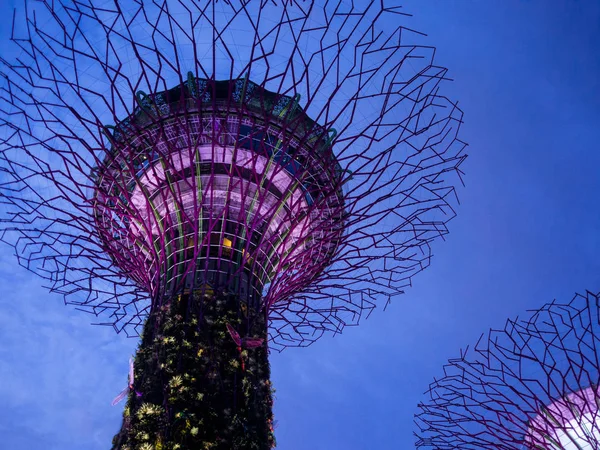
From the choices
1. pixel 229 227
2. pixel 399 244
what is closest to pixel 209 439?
pixel 229 227

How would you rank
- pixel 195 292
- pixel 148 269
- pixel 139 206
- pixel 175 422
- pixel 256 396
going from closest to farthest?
1. pixel 175 422
2. pixel 256 396
3. pixel 195 292
4. pixel 148 269
5. pixel 139 206

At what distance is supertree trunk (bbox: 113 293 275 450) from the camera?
14.5 meters

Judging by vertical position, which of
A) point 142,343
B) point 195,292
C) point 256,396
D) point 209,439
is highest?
point 195,292

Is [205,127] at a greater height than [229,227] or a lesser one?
greater

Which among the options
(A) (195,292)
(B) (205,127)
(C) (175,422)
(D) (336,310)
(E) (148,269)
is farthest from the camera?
(D) (336,310)

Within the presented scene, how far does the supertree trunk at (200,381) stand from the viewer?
14477 millimetres

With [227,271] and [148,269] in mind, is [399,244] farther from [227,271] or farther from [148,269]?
[148,269]

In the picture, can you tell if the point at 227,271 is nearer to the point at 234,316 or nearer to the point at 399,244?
the point at 234,316

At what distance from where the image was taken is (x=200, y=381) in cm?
1558

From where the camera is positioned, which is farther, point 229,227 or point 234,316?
point 229,227

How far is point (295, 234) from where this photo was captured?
2250 cm

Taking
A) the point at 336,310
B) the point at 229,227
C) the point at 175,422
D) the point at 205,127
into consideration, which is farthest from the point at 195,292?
the point at 336,310

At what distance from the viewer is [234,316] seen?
57.3 ft

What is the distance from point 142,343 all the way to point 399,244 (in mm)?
11263
